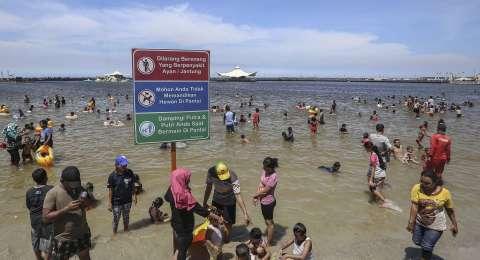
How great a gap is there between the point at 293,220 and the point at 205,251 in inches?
120

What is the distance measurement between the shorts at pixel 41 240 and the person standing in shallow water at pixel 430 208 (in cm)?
513

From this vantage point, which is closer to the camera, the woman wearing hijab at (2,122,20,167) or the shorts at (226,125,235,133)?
the woman wearing hijab at (2,122,20,167)

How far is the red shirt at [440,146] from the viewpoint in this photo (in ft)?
30.9

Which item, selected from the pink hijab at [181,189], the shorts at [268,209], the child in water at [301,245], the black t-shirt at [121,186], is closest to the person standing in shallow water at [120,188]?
the black t-shirt at [121,186]

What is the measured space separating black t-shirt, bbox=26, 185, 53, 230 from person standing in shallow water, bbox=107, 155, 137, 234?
1.76 metres

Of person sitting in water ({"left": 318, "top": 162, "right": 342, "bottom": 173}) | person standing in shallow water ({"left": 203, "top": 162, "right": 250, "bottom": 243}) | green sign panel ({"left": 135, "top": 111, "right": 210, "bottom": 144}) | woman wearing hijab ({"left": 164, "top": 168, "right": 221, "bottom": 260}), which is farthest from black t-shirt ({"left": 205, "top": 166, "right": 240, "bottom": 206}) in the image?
person sitting in water ({"left": 318, "top": 162, "right": 342, "bottom": 173})

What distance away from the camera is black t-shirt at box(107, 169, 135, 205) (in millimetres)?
7184

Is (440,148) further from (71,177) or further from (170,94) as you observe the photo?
(71,177)

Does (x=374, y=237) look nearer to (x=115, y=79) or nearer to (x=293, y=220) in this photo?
(x=293, y=220)

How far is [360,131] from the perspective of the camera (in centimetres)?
2316

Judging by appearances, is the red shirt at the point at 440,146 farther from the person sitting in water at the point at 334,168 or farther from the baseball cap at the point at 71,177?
the baseball cap at the point at 71,177

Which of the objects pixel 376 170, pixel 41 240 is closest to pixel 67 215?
pixel 41 240

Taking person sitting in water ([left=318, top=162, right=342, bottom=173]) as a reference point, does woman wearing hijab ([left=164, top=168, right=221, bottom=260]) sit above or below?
above

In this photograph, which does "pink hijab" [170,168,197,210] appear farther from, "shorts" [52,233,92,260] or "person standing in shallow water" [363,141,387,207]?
"person standing in shallow water" [363,141,387,207]
